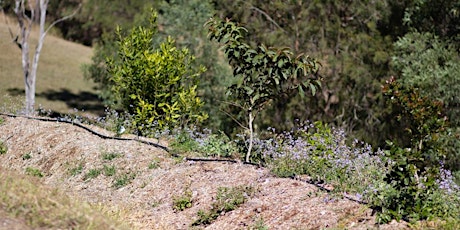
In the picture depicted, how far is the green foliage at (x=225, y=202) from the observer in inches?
341

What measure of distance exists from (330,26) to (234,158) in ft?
38.9

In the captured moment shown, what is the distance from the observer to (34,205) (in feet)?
21.1

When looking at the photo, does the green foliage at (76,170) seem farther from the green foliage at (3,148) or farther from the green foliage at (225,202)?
the green foliage at (225,202)

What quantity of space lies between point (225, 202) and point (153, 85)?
213 inches

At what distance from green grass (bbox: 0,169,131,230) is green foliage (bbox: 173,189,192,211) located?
243cm

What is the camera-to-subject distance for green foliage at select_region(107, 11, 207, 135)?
13.2 meters

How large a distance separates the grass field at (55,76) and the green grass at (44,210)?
25.6 m

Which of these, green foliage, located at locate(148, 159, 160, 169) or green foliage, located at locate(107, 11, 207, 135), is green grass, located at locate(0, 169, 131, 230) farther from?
green foliage, located at locate(107, 11, 207, 135)

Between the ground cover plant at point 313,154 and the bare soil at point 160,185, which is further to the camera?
the bare soil at point 160,185

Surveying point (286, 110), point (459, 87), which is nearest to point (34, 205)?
point (459, 87)

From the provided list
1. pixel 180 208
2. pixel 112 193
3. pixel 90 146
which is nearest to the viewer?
pixel 180 208

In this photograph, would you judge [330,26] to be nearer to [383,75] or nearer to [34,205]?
[383,75]

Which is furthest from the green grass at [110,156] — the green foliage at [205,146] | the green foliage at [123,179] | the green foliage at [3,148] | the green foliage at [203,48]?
the green foliage at [203,48]

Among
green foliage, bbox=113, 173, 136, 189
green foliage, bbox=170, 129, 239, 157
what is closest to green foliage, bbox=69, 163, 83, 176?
green foliage, bbox=113, 173, 136, 189
